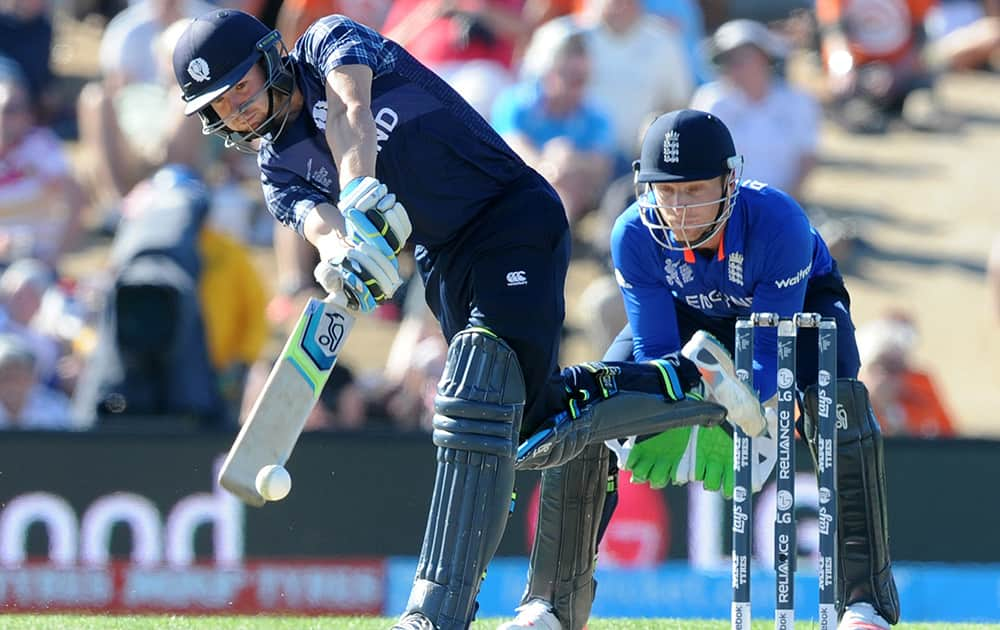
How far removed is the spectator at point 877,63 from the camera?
525 inches

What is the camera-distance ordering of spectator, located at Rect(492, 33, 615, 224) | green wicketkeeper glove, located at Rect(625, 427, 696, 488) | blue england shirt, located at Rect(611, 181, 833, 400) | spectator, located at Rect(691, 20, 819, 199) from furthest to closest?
spectator, located at Rect(691, 20, 819, 199)
spectator, located at Rect(492, 33, 615, 224)
green wicketkeeper glove, located at Rect(625, 427, 696, 488)
blue england shirt, located at Rect(611, 181, 833, 400)

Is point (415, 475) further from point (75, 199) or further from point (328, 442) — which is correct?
point (75, 199)

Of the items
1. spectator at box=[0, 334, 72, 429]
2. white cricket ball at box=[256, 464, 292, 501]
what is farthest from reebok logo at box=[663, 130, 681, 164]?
spectator at box=[0, 334, 72, 429]

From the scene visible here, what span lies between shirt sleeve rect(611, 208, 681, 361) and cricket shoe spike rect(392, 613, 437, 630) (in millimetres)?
1463

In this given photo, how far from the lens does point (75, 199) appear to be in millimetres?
11461

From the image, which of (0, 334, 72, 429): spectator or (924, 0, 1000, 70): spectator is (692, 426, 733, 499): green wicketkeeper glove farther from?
(924, 0, 1000, 70): spectator

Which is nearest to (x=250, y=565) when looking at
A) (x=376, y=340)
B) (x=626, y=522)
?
(x=626, y=522)

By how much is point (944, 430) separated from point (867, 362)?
0.59 metres

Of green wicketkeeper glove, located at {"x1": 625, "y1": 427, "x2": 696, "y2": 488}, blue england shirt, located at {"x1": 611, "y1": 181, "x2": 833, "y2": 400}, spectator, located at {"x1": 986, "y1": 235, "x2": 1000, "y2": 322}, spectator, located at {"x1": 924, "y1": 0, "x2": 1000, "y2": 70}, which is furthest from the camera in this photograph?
spectator, located at {"x1": 924, "y1": 0, "x2": 1000, "y2": 70}

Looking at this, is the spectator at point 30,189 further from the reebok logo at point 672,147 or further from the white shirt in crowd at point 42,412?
the reebok logo at point 672,147

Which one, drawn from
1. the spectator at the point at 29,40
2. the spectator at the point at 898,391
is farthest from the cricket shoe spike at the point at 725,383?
the spectator at the point at 29,40

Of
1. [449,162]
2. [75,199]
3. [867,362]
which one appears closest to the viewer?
[449,162]

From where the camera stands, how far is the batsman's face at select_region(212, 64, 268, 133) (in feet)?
17.9

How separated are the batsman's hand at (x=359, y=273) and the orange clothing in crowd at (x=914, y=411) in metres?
5.56
